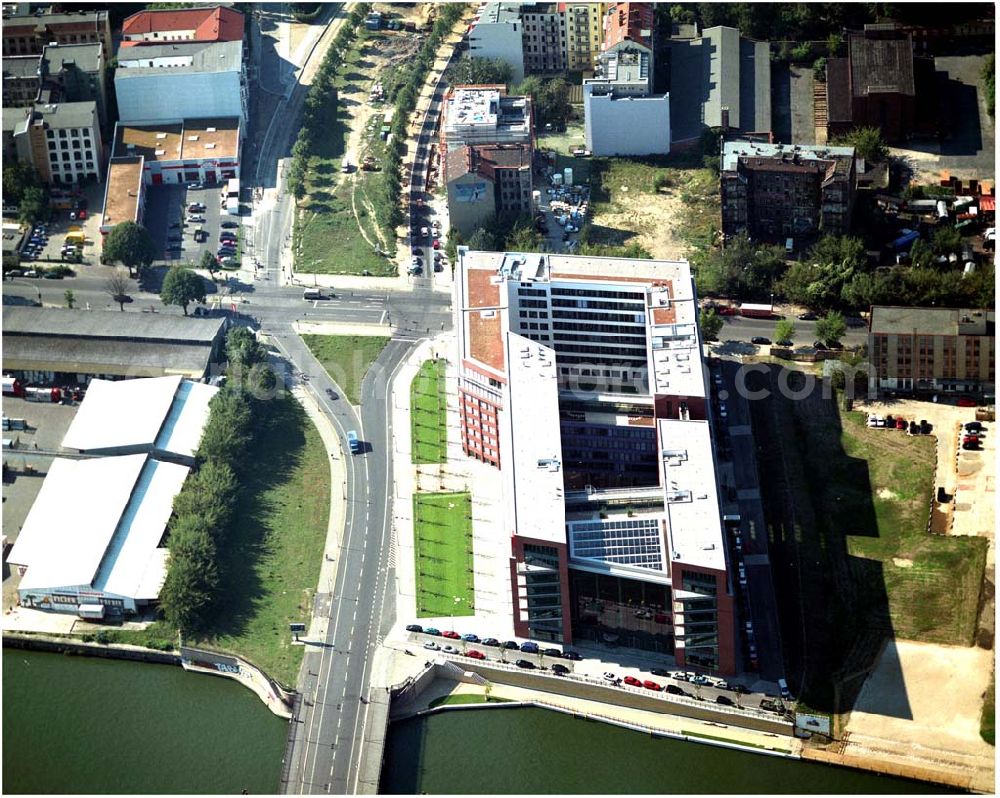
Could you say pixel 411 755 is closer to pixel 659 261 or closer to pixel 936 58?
pixel 659 261

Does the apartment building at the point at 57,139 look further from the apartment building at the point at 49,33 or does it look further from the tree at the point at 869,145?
the tree at the point at 869,145

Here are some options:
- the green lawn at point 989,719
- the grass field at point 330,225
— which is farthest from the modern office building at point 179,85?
the green lawn at point 989,719

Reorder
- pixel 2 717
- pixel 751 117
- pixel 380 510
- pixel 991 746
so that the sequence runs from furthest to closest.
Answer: pixel 751 117
pixel 380 510
pixel 2 717
pixel 991 746

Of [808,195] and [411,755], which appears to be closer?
[411,755]

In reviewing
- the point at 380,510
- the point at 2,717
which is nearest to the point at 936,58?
the point at 380,510

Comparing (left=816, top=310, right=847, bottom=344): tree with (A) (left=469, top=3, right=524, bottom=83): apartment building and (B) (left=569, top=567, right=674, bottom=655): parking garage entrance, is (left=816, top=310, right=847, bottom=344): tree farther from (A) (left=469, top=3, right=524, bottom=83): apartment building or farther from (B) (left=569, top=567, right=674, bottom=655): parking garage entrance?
(A) (left=469, top=3, right=524, bottom=83): apartment building

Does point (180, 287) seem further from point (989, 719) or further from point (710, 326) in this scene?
point (989, 719)

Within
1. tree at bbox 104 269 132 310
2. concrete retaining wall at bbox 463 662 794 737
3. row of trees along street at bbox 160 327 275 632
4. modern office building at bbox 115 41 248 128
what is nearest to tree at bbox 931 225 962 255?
concrete retaining wall at bbox 463 662 794 737
